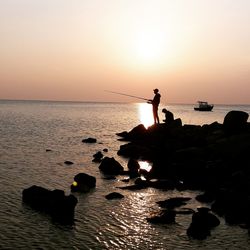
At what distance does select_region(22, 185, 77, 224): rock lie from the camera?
1707 cm

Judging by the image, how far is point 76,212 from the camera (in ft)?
59.6

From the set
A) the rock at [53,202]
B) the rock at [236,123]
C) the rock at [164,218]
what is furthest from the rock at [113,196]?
the rock at [236,123]

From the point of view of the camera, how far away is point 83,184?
895 inches

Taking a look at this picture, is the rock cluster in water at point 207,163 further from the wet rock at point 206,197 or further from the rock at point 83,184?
the rock at point 83,184

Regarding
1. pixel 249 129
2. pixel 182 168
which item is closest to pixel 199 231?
pixel 182 168

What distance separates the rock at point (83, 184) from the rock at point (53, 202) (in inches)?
133

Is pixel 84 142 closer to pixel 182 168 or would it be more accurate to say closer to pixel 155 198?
pixel 182 168

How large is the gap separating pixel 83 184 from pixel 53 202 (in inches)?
202

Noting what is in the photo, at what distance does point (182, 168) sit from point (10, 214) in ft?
42.9

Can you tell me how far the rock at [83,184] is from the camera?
22219 mm

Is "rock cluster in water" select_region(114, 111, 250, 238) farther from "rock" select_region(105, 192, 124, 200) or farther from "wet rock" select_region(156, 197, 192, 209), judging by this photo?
"rock" select_region(105, 192, 124, 200)

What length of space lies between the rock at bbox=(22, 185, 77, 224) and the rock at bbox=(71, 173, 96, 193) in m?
3.38

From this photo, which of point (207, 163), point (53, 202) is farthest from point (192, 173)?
point (53, 202)

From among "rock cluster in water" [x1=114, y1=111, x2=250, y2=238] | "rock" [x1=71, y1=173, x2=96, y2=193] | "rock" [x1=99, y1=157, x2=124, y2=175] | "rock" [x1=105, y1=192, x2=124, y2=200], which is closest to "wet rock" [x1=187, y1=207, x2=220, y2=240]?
"rock cluster in water" [x1=114, y1=111, x2=250, y2=238]
